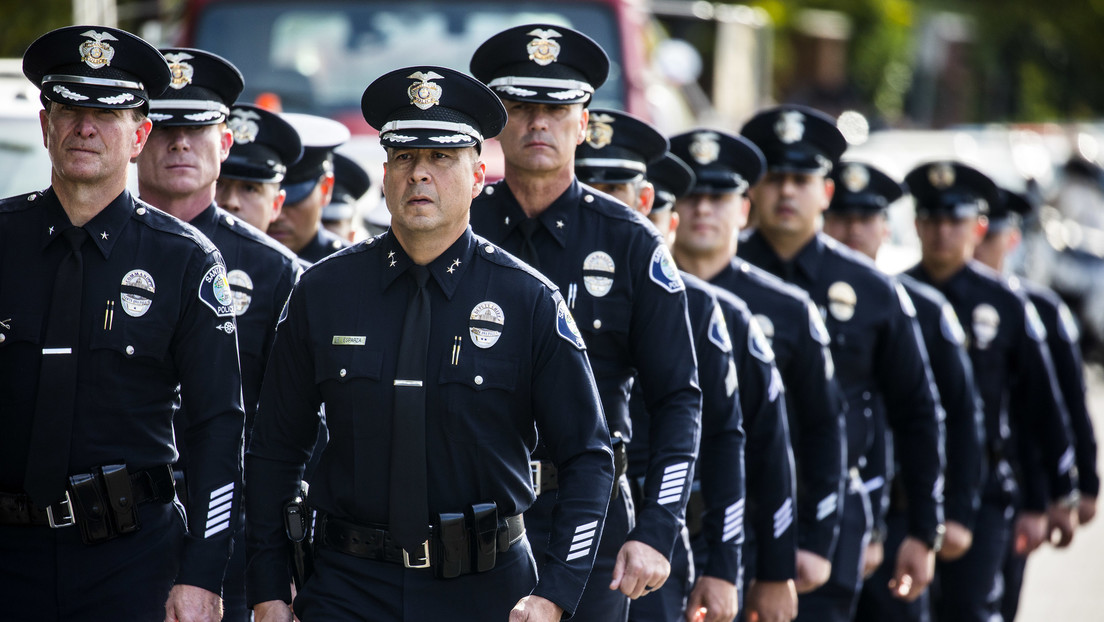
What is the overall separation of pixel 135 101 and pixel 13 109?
1.56m

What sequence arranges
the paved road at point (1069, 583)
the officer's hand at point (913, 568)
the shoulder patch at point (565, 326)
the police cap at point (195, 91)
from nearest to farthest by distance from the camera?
the shoulder patch at point (565, 326) → the police cap at point (195, 91) → the officer's hand at point (913, 568) → the paved road at point (1069, 583)

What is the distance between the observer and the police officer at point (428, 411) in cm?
383

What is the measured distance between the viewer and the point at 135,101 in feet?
13.4

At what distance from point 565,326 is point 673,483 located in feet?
2.00

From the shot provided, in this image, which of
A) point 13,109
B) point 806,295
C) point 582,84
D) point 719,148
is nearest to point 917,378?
point 806,295

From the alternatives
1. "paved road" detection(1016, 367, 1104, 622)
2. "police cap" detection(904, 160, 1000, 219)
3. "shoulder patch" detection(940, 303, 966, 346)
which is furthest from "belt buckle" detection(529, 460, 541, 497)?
"paved road" detection(1016, 367, 1104, 622)

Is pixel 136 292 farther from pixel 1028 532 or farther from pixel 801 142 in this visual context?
pixel 1028 532

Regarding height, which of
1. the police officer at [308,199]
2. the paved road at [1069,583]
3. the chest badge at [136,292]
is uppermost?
the chest badge at [136,292]

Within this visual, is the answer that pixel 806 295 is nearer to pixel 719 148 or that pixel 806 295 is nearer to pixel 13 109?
pixel 719 148

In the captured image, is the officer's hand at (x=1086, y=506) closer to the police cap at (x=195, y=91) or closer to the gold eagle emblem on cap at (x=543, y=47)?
the gold eagle emblem on cap at (x=543, y=47)

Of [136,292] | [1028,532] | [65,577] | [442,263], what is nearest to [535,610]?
[442,263]

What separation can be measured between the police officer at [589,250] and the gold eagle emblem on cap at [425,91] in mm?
771

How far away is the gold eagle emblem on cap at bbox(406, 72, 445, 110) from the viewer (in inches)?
156

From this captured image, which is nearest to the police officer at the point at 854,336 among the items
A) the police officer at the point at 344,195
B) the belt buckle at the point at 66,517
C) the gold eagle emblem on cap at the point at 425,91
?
the police officer at the point at 344,195
